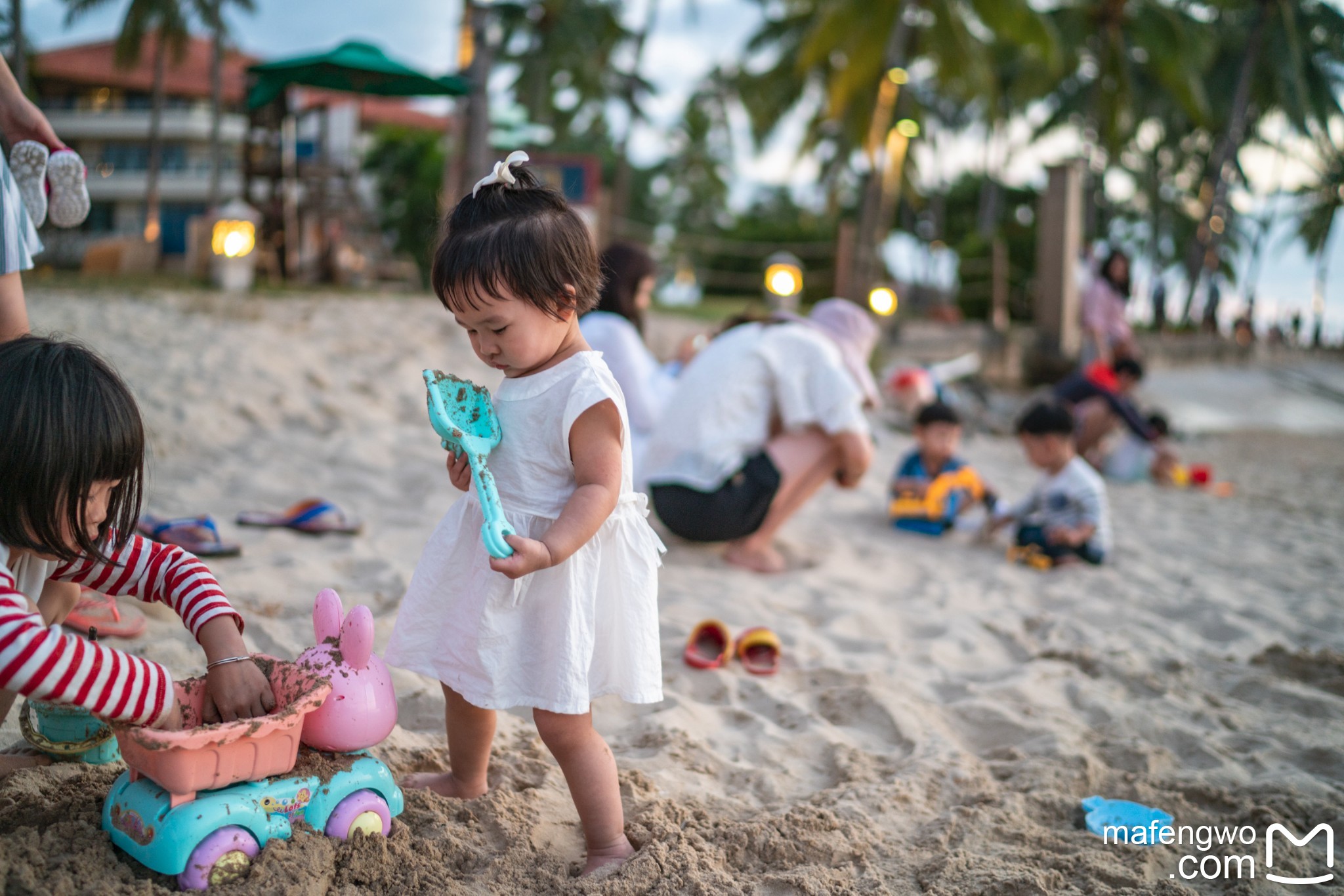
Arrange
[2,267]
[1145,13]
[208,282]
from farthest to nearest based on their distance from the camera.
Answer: [1145,13], [208,282], [2,267]

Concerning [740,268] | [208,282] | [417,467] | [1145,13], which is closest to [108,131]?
[740,268]

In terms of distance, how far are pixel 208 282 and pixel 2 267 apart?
814 cm

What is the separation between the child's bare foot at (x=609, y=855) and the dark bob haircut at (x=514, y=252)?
0.87 meters

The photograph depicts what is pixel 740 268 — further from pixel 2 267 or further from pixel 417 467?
pixel 2 267

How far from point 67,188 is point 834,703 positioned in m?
2.14

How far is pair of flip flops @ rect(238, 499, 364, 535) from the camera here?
10.2ft

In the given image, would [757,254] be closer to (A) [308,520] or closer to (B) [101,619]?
(A) [308,520]

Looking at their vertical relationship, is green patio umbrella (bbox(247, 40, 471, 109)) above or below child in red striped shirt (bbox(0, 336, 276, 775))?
above

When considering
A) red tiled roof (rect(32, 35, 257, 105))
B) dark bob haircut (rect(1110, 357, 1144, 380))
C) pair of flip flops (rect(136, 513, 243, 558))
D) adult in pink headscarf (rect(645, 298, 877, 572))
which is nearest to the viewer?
pair of flip flops (rect(136, 513, 243, 558))

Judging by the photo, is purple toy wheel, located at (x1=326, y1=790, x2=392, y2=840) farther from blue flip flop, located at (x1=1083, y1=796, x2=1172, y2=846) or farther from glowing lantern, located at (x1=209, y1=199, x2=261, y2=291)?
glowing lantern, located at (x1=209, y1=199, x2=261, y2=291)

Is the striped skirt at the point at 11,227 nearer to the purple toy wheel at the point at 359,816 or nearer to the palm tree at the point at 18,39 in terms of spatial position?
the purple toy wheel at the point at 359,816

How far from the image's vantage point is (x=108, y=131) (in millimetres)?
29906

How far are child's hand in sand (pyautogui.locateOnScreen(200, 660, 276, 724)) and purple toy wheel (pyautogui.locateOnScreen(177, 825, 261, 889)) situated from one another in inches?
6.7

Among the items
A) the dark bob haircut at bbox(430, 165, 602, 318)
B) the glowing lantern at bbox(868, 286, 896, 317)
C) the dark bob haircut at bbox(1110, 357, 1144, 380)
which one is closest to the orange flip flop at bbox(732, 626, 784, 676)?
the dark bob haircut at bbox(430, 165, 602, 318)
